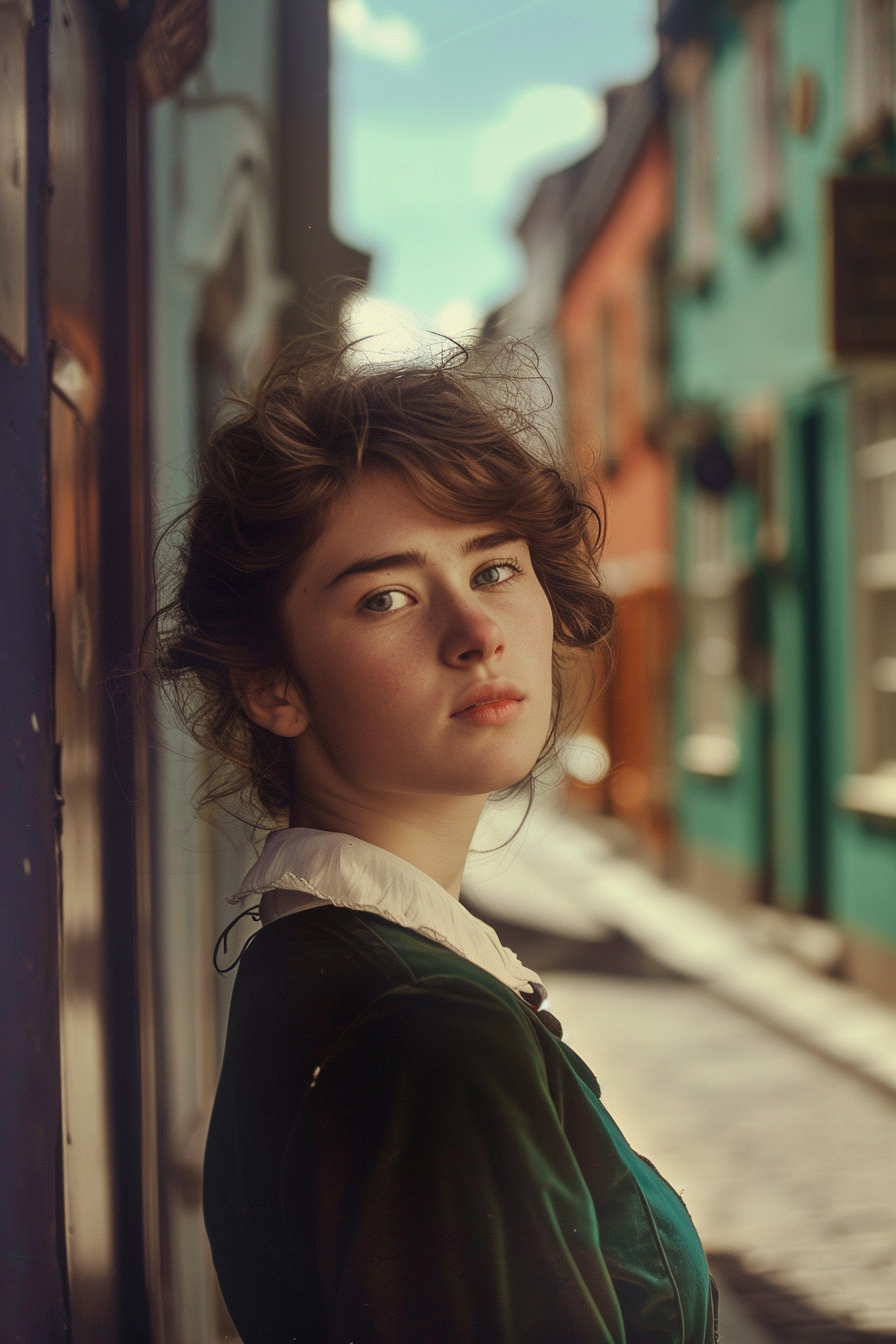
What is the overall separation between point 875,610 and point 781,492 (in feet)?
2.36

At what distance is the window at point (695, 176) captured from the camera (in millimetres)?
3713

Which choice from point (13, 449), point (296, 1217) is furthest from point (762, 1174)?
point (13, 449)

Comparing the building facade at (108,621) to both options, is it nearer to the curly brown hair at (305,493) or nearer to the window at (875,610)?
the curly brown hair at (305,493)

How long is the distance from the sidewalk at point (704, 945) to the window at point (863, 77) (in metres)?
2.03

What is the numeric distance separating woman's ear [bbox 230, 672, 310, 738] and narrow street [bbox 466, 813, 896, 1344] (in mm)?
224

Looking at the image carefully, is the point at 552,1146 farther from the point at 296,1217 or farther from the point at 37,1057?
the point at 37,1057

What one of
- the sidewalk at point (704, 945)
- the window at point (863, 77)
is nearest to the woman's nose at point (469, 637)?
the sidewalk at point (704, 945)

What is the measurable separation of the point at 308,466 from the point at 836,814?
3508mm

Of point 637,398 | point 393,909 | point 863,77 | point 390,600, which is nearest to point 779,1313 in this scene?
point 393,909

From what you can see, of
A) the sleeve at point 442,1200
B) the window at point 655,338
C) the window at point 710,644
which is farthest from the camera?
the window at point 655,338

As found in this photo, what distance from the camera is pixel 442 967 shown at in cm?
57

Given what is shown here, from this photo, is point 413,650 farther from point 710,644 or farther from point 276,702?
point 710,644

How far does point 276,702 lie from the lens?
0.65 metres

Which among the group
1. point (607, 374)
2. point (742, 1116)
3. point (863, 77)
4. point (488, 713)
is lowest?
point (742, 1116)
